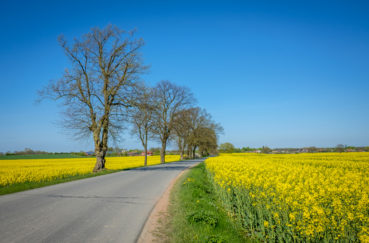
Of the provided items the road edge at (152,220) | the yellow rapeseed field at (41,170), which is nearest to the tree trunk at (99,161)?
the yellow rapeseed field at (41,170)

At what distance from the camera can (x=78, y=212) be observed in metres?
5.77

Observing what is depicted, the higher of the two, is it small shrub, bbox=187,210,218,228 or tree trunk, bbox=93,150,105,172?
tree trunk, bbox=93,150,105,172

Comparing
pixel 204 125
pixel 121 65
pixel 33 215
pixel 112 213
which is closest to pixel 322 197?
pixel 112 213

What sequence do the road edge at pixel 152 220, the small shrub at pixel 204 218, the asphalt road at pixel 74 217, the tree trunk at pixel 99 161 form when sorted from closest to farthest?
the asphalt road at pixel 74 217 → the road edge at pixel 152 220 → the small shrub at pixel 204 218 → the tree trunk at pixel 99 161

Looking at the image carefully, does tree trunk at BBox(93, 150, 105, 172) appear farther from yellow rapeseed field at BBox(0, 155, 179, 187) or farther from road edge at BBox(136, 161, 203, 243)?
road edge at BBox(136, 161, 203, 243)

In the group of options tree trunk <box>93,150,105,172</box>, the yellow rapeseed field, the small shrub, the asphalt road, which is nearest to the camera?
the asphalt road

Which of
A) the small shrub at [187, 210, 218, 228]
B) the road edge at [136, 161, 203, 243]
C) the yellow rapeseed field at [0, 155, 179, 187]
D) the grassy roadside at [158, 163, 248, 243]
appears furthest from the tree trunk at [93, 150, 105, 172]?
the small shrub at [187, 210, 218, 228]

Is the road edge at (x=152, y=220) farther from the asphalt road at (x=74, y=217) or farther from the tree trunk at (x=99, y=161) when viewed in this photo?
the tree trunk at (x=99, y=161)

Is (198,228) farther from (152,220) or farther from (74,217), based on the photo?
(74,217)

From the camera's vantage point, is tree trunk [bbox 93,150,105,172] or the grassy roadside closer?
the grassy roadside

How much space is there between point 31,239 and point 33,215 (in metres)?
1.71

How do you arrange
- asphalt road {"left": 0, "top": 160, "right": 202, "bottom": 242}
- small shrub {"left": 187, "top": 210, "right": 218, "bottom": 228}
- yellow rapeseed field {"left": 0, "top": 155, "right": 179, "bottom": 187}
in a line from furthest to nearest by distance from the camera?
yellow rapeseed field {"left": 0, "top": 155, "right": 179, "bottom": 187} < small shrub {"left": 187, "top": 210, "right": 218, "bottom": 228} < asphalt road {"left": 0, "top": 160, "right": 202, "bottom": 242}

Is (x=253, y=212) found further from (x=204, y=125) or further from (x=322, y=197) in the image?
(x=204, y=125)

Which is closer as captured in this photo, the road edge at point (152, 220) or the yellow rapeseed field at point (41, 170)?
the road edge at point (152, 220)
